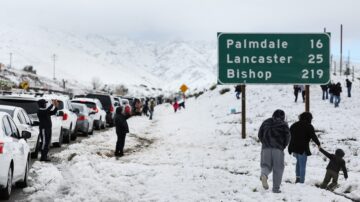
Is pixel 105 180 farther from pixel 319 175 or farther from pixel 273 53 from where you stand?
pixel 273 53

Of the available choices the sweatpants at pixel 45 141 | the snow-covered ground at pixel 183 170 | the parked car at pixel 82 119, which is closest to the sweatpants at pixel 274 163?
the snow-covered ground at pixel 183 170

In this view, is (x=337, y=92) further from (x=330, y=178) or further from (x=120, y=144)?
(x=330, y=178)

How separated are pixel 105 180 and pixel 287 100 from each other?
40265 mm

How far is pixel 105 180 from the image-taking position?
12781 millimetres

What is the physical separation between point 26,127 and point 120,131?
193 inches

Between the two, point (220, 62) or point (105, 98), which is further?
point (105, 98)

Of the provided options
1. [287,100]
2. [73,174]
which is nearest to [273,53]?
[73,174]

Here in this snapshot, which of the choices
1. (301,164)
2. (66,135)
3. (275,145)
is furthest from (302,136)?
(66,135)

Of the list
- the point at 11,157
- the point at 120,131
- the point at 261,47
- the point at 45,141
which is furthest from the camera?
the point at 261,47

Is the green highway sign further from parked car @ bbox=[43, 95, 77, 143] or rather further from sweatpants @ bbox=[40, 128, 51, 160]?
sweatpants @ bbox=[40, 128, 51, 160]

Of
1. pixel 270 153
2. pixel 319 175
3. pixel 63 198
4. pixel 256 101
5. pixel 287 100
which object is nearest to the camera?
pixel 63 198

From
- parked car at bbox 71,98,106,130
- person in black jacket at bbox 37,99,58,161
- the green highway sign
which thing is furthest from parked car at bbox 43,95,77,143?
parked car at bbox 71,98,106,130

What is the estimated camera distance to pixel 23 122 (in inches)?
603

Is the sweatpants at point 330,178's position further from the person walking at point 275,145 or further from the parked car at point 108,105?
the parked car at point 108,105
